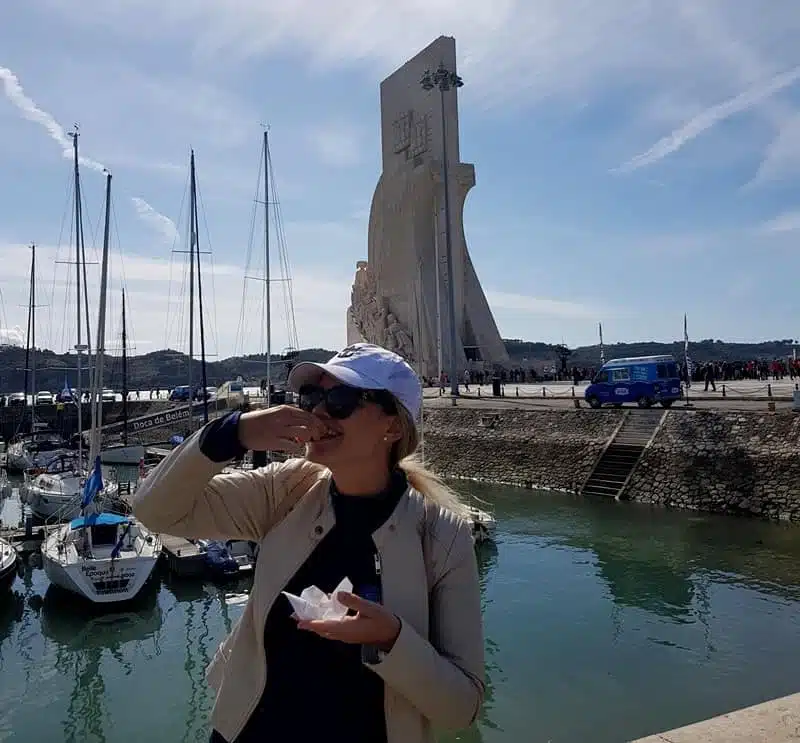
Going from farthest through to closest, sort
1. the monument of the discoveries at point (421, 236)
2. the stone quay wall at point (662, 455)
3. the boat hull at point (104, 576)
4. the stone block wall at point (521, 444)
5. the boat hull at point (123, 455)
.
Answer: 1. the monument of the discoveries at point (421, 236)
2. the boat hull at point (123, 455)
3. the stone block wall at point (521, 444)
4. the stone quay wall at point (662, 455)
5. the boat hull at point (104, 576)

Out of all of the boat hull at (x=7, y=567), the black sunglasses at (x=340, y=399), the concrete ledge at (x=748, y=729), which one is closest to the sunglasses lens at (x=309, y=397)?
the black sunglasses at (x=340, y=399)

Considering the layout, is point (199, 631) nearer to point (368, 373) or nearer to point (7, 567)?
point (7, 567)

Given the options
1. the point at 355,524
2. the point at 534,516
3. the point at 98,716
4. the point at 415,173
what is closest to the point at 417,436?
the point at 355,524

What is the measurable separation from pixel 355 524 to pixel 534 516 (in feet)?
48.3

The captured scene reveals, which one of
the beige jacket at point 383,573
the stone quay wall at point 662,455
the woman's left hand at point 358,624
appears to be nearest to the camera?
the woman's left hand at point 358,624

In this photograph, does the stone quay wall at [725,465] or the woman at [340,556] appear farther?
the stone quay wall at [725,465]

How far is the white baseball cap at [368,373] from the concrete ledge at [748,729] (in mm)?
2376

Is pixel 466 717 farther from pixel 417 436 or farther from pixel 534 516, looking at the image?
pixel 534 516

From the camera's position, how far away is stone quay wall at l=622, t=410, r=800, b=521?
48.2 ft

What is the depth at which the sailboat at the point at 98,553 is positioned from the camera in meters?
10.2

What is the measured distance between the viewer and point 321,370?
1613mm

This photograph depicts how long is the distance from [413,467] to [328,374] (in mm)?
340

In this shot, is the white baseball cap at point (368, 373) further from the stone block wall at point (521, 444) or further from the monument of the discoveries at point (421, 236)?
the monument of the discoveries at point (421, 236)

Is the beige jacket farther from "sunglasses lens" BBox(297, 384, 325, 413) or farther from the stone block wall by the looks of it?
the stone block wall
